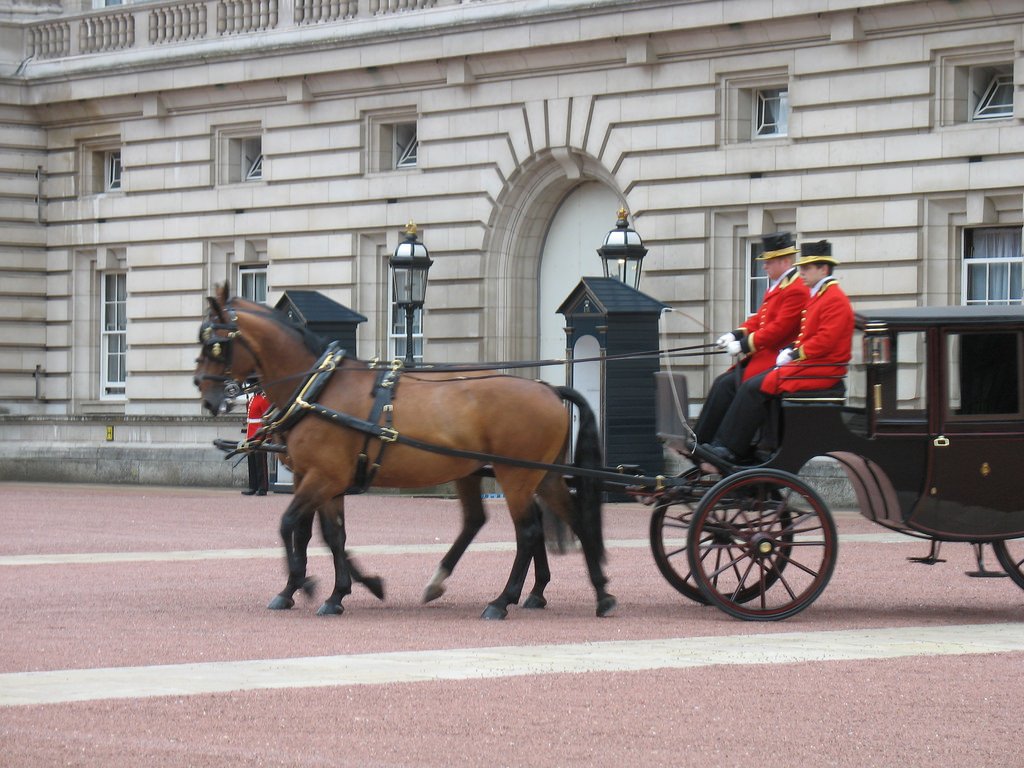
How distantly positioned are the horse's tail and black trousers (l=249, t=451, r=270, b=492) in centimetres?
1424

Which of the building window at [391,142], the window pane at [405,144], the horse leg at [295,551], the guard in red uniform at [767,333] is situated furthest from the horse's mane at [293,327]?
the window pane at [405,144]

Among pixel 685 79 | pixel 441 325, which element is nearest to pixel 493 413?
pixel 685 79

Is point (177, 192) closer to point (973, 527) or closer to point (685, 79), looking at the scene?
point (685, 79)

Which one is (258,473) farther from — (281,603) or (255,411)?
(281,603)

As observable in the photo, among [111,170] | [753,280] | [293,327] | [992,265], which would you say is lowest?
[293,327]

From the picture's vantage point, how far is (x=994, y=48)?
23031 millimetres

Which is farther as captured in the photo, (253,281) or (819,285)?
(253,281)

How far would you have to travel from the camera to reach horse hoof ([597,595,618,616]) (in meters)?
12.1

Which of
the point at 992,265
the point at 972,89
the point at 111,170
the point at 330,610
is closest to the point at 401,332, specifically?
the point at 111,170

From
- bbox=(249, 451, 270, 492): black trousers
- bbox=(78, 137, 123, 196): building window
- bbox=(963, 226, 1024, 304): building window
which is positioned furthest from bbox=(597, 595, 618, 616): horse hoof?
bbox=(78, 137, 123, 196): building window

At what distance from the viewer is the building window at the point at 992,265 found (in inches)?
914

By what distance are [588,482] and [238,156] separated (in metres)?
20.3

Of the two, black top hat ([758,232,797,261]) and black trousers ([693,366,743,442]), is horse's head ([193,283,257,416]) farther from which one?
black top hat ([758,232,797,261])

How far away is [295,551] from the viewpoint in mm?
12664
